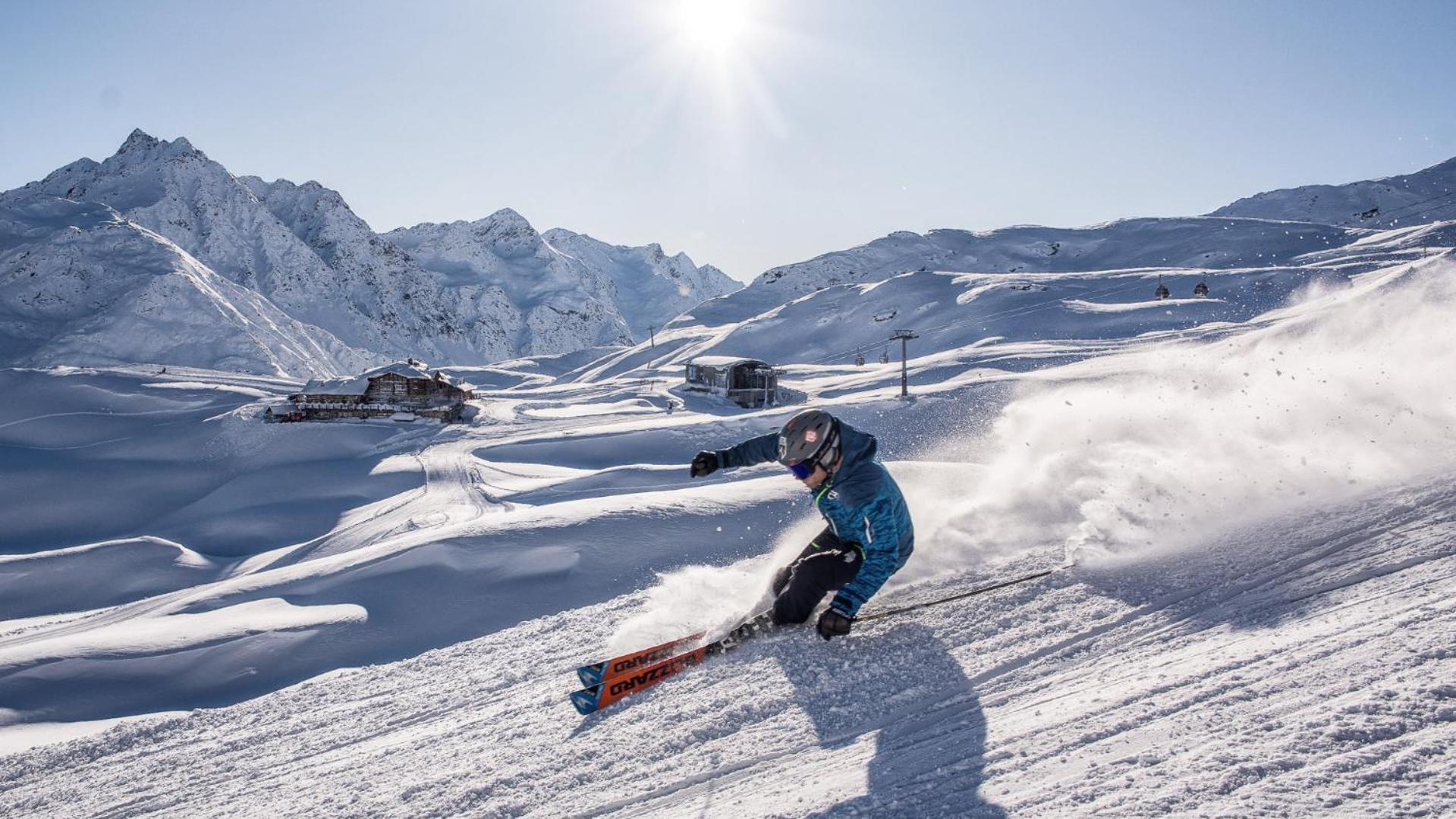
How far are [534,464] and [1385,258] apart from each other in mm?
80110

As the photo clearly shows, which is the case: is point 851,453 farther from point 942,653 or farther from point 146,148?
point 146,148

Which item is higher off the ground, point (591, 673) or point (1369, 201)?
point (1369, 201)

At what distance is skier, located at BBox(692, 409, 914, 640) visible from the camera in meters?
4.36

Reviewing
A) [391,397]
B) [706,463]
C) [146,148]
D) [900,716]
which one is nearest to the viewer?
[900,716]

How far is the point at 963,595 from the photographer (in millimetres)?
4641

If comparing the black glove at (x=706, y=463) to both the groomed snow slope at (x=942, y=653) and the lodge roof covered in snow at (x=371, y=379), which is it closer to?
the groomed snow slope at (x=942, y=653)

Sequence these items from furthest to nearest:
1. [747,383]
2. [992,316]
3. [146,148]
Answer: [146,148] → [992,316] → [747,383]

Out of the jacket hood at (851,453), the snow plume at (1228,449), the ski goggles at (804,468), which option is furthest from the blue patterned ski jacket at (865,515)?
the snow plume at (1228,449)

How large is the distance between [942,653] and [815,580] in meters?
0.90

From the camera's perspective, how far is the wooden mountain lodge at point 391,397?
40.4m

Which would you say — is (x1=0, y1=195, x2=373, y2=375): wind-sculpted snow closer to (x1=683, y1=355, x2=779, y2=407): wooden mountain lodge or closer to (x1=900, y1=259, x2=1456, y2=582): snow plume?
(x1=683, y1=355, x2=779, y2=407): wooden mountain lodge

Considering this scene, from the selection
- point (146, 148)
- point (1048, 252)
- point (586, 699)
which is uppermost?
point (146, 148)

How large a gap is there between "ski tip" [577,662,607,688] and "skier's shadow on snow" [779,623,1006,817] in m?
1.10

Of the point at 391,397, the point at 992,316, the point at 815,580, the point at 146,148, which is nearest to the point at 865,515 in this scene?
the point at 815,580
